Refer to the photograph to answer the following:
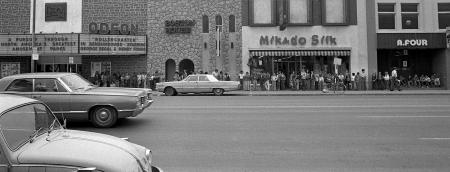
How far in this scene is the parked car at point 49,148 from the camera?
350cm

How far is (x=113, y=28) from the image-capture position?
3244 cm

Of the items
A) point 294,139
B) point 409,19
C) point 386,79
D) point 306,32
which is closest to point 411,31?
point 409,19

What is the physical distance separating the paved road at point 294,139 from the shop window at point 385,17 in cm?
1887

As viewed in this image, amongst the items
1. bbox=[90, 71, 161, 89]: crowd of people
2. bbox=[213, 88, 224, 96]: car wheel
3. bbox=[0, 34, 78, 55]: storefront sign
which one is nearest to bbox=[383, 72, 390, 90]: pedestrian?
bbox=[213, 88, 224, 96]: car wheel

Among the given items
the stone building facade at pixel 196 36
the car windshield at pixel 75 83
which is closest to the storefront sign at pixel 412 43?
the stone building facade at pixel 196 36

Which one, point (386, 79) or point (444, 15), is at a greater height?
point (444, 15)

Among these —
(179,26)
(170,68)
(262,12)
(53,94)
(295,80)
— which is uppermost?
(262,12)

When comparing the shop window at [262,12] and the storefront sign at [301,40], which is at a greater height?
the shop window at [262,12]

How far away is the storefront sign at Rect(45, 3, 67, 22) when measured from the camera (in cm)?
3316

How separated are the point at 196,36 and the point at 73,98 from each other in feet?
72.7

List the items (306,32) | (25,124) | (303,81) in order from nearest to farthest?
(25,124) → (303,81) → (306,32)

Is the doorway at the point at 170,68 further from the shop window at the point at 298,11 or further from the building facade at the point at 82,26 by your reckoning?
the shop window at the point at 298,11

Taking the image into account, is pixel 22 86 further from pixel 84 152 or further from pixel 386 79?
pixel 386 79

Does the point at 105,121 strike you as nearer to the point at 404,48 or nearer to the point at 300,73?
the point at 300,73
